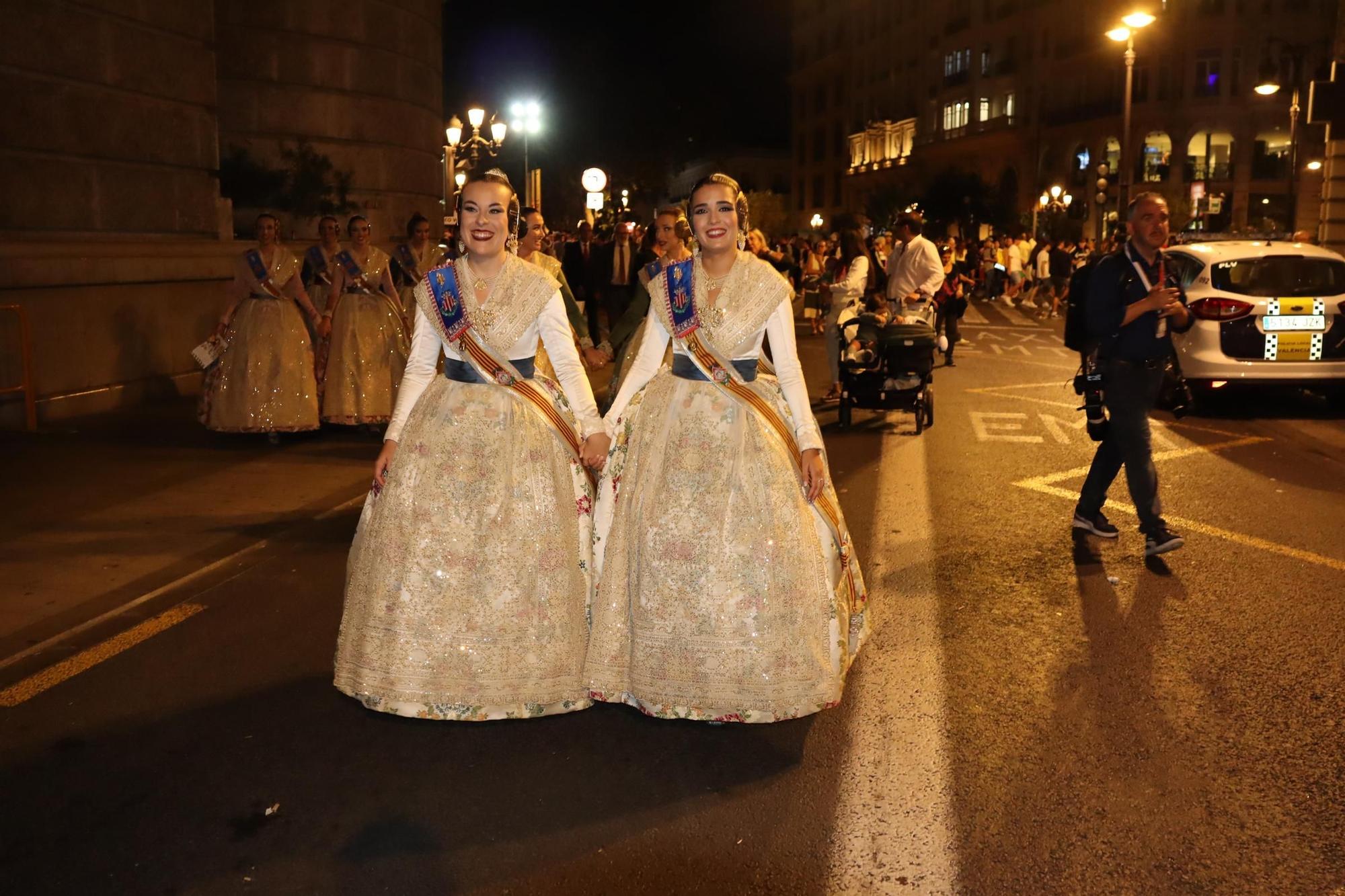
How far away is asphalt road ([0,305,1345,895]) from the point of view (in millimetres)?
3658

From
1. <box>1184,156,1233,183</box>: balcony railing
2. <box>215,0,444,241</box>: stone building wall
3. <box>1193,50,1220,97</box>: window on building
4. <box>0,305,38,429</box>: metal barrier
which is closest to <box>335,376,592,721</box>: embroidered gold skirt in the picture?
<box>0,305,38,429</box>: metal barrier

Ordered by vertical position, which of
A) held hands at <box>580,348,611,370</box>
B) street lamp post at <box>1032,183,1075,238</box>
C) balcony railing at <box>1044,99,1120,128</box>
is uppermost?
balcony railing at <box>1044,99,1120,128</box>

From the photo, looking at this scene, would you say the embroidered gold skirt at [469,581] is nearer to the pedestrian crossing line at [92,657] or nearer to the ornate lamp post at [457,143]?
the pedestrian crossing line at [92,657]

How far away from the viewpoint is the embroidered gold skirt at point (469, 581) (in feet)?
14.8

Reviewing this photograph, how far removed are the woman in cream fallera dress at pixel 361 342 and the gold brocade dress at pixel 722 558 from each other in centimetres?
727

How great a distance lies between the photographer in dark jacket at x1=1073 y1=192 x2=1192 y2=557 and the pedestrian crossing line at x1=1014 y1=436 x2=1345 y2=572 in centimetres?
53

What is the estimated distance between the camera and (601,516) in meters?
4.78

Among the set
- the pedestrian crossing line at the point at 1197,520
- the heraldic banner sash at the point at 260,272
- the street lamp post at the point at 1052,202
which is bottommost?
the pedestrian crossing line at the point at 1197,520

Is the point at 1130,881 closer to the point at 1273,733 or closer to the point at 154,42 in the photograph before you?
the point at 1273,733

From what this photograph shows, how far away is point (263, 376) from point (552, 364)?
22.9ft

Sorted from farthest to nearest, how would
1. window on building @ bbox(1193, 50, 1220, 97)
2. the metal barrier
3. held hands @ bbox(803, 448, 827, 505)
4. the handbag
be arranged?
window on building @ bbox(1193, 50, 1220, 97) → the metal barrier → the handbag → held hands @ bbox(803, 448, 827, 505)

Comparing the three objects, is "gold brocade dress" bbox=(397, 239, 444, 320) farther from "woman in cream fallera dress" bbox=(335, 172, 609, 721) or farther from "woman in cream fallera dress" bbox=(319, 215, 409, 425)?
"woman in cream fallera dress" bbox=(335, 172, 609, 721)

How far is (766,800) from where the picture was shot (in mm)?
4070

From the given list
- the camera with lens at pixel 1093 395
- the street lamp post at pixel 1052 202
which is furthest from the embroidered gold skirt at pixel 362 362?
the street lamp post at pixel 1052 202
